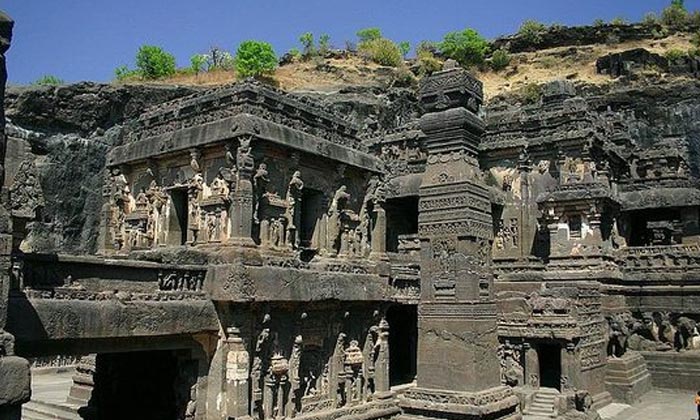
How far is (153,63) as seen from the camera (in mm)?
Result: 40969

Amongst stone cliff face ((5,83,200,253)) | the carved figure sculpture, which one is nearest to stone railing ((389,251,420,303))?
the carved figure sculpture

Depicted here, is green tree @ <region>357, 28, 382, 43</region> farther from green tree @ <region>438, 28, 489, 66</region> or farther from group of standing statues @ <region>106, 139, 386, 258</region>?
group of standing statues @ <region>106, 139, 386, 258</region>

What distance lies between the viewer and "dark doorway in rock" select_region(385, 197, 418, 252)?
2539 centimetres

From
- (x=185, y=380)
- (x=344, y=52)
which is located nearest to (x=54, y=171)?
(x=185, y=380)

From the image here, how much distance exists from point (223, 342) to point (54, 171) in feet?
50.3

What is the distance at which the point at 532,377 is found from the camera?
16.3 meters

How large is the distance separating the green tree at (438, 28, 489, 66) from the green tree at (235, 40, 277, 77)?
1857 cm

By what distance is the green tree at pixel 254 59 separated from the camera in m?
42.2

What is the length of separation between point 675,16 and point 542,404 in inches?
1843

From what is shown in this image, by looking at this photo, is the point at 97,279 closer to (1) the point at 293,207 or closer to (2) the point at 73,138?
(1) the point at 293,207

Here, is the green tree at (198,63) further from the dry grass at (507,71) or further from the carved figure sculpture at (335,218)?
the carved figure sculpture at (335,218)

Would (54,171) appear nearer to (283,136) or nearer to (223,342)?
(283,136)

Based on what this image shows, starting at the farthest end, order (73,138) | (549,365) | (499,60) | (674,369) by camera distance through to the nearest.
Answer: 1. (499,60)
2. (73,138)
3. (674,369)
4. (549,365)

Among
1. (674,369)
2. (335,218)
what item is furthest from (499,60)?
(335,218)
